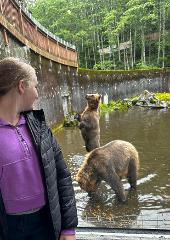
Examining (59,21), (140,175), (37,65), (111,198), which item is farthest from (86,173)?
(59,21)

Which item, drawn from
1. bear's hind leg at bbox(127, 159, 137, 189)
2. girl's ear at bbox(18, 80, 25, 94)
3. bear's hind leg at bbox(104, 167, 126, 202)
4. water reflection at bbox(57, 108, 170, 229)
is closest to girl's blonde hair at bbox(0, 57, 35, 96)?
girl's ear at bbox(18, 80, 25, 94)

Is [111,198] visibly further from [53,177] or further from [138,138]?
[138,138]

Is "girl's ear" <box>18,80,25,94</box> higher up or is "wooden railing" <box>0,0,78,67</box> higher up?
"wooden railing" <box>0,0,78,67</box>

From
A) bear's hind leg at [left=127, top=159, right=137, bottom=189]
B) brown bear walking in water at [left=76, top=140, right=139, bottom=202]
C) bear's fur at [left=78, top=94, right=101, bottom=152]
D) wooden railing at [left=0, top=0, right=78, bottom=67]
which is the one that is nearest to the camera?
brown bear walking in water at [left=76, top=140, right=139, bottom=202]

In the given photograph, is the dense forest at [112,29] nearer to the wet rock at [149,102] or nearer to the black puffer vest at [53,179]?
the wet rock at [149,102]

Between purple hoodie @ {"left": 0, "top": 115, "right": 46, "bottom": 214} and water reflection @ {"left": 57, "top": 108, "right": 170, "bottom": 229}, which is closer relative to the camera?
purple hoodie @ {"left": 0, "top": 115, "right": 46, "bottom": 214}

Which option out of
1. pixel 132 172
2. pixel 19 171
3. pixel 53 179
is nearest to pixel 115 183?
pixel 132 172

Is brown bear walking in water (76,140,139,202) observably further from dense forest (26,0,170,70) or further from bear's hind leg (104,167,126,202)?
dense forest (26,0,170,70)

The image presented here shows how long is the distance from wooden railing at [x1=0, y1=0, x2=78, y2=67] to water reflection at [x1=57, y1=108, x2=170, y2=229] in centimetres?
363

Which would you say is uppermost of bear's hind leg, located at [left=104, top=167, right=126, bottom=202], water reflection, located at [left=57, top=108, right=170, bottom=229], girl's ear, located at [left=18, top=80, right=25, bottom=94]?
girl's ear, located at [left=18, top=80, right=25, bottom=94]

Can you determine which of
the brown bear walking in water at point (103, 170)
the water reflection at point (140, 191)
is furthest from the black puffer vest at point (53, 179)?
the brown bear walking in water at point (103, 170)

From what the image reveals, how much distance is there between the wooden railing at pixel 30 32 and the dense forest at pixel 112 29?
26533mm

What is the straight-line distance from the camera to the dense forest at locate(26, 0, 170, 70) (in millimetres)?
46438

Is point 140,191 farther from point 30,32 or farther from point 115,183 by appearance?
point 30,32
